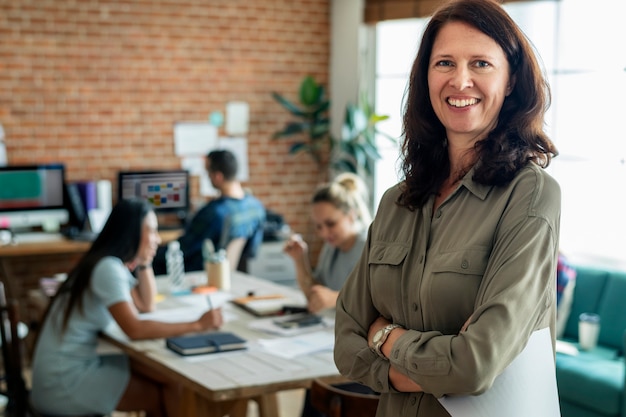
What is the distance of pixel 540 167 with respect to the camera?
1.54 meters

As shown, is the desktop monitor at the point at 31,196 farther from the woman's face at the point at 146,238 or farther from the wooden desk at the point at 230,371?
the wooden desk at the point at 230,371

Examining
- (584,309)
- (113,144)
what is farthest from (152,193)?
(584,309)

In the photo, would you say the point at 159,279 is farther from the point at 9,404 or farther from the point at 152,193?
the point at 152,193

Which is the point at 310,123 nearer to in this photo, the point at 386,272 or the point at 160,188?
the point at 160,188

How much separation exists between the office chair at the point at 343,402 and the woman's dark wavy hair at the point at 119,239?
1.27 m

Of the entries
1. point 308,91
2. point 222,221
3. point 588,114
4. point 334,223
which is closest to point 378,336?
point 334,223

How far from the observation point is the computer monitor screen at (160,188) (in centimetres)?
614

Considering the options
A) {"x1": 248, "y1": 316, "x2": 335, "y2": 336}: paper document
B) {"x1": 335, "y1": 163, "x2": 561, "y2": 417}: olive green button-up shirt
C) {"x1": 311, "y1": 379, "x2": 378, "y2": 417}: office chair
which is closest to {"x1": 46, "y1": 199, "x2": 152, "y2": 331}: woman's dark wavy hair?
{"x1": 248, "y1": 316, "x2": 335, "y2": 336}: paper document

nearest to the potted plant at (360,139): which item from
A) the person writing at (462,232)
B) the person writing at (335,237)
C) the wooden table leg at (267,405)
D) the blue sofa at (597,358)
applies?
the blue sofa at (597,358)

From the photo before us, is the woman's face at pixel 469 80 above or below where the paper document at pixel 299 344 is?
above

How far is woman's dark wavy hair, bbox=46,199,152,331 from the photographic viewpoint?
130 inches

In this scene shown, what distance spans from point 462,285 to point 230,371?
1.42 metres

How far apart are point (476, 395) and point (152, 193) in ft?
16.3

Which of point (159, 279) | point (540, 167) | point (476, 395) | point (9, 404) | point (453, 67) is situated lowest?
Answer: point (9, 404)
